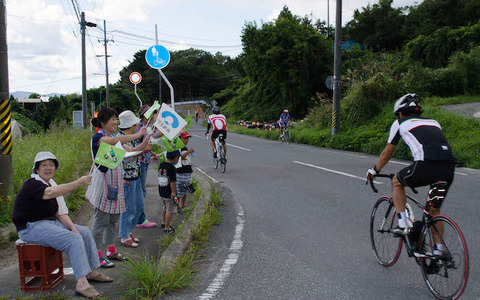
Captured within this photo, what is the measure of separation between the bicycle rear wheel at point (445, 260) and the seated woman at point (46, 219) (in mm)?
3161

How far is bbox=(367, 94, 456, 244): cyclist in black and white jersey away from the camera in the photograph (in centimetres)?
364

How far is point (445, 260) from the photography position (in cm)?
350

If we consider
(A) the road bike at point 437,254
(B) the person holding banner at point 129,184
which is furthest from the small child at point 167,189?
(A) the road bike at point 437,254

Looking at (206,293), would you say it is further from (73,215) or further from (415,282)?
(73,215)

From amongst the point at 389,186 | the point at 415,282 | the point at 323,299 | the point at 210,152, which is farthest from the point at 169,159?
the point at 210,152

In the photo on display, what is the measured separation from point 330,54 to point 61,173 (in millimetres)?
32314

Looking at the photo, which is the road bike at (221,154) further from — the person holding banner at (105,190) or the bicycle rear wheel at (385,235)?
the bicycle rear wheel at (385,235)

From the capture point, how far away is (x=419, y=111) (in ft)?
13.0

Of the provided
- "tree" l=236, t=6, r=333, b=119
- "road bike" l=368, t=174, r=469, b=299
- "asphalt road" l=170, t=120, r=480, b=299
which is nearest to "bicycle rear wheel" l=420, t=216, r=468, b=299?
"road bike" l=368, t=174, r=469, b=299

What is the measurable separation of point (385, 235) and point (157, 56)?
4722mm

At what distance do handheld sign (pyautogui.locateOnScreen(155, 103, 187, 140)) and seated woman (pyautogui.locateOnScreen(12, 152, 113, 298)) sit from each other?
131 cm

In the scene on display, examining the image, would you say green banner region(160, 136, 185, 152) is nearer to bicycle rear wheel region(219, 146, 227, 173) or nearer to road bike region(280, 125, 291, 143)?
bicycle rear wheel region(219, 146, 227, 173)

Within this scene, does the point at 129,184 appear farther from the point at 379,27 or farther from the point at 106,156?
the point at 379,27

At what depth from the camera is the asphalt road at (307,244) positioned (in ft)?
12.8
